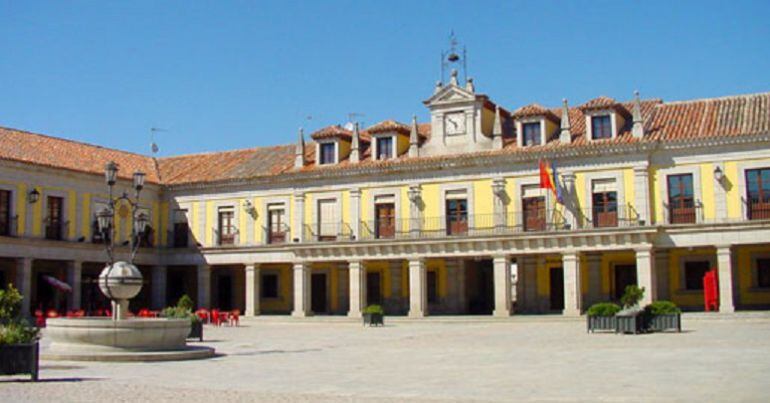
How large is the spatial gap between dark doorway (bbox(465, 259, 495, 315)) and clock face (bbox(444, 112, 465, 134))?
236 inches

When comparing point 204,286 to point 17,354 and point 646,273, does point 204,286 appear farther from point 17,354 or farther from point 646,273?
point 17,354

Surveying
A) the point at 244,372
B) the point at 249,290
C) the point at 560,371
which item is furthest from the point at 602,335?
the point at 249,290

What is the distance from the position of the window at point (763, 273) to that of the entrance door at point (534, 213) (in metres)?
8.41

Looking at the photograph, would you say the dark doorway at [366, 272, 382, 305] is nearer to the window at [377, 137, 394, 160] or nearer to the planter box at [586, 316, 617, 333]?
the window at [377, 137, 394, 160]

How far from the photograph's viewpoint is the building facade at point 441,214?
3519 centimetres

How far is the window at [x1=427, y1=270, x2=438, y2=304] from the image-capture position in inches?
1631

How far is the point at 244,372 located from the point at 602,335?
12200 millimetres

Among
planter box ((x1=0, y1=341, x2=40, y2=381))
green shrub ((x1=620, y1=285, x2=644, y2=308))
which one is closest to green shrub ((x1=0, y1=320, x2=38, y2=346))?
planter box ((x1=0, y1=341, x2=40, y2=381))

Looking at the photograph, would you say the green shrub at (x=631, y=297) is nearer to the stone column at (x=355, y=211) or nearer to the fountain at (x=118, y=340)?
the fountain at (x=118, y=340)

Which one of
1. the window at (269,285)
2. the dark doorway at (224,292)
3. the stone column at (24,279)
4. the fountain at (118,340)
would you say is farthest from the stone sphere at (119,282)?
the dark doorway at (224,292)

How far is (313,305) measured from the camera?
45219 millimetres

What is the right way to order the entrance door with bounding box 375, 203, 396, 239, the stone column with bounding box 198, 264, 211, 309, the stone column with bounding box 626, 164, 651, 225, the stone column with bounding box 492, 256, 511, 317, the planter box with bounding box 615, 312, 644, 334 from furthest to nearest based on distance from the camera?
the stone column with bounding box 198, 264, 211, 309
the entrance door with bounding box 375, 203, 396, 239
the stone column with bounding box 492, 256, 511, 317
the stone column with bounding box 626, 164, 651, 225
the planter box with bounding box 615, 312, 644, 334

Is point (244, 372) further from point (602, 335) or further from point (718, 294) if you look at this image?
point (718, 294)

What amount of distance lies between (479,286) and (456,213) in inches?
192
